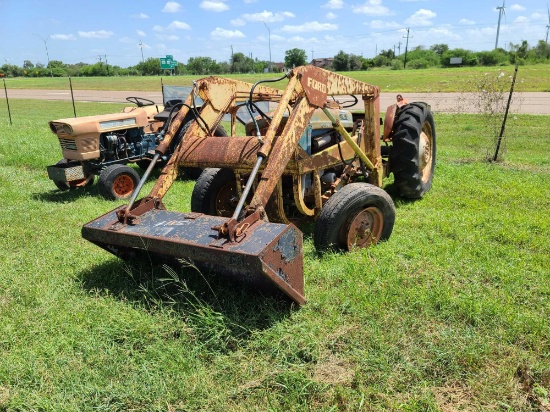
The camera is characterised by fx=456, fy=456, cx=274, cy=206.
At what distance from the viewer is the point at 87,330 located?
314 centimetres

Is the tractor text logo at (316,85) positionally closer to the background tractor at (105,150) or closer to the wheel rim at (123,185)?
the background tractor at (105,150)

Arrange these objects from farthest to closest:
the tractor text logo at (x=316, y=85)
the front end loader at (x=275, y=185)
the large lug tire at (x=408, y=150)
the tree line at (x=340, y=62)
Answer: the tree line at (x=340, y=62), the large lug tire at (x=408, y=150), the tractor text logo at (x=316, y=85), the front end loader at (x=275, y=185)

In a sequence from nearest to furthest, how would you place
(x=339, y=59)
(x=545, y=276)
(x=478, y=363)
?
(x=478, y=363) < (x=545, y=276) < (x=339, y=59)

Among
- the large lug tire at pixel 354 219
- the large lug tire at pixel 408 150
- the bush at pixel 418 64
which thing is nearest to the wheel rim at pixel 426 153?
the large lug tire at pixel 408 150

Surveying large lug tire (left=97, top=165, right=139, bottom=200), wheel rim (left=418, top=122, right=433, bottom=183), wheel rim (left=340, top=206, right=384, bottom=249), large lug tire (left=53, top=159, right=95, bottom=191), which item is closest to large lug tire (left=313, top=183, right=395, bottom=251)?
wheel rim (left=340, top=206, right=384, bottom=249)

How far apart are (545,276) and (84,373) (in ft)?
11.5

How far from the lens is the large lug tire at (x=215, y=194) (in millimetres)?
4844

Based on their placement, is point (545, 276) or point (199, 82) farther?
point (199, 82)

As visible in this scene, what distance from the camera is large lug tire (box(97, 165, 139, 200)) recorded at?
670 cm

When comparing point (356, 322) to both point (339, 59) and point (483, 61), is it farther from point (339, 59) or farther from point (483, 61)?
point (483, 61)

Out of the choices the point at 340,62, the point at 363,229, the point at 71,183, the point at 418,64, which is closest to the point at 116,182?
the point at 71,183

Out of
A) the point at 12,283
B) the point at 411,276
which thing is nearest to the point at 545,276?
the point at 411,276

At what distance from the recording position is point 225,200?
197 inches

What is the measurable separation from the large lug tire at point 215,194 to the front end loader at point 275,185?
11 mm
